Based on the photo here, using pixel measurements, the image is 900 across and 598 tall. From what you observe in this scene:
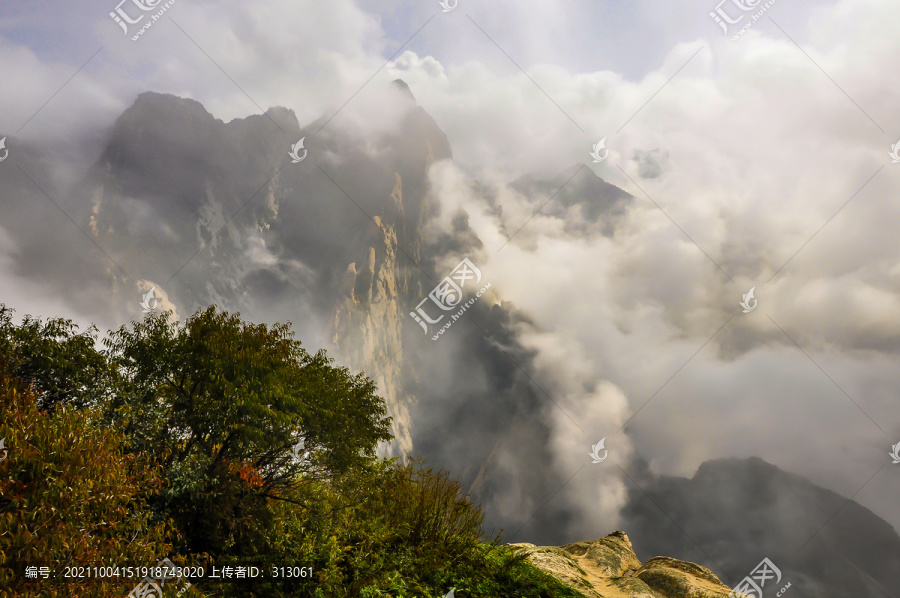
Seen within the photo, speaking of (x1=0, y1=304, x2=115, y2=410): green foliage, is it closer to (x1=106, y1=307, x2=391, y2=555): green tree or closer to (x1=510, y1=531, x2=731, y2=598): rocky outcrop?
(x1=106, y1=307, x2=391, y2=555): green tree

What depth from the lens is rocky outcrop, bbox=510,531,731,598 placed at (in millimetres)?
10852

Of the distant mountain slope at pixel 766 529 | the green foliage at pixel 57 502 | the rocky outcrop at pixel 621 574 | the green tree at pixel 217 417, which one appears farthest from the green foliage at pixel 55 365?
the distant mountain slope at pixel 766 529

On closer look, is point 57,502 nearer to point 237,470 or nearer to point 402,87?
point 237,470

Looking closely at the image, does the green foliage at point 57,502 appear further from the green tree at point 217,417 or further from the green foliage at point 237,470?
the green tree at point 217,417

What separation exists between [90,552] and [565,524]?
16953cm

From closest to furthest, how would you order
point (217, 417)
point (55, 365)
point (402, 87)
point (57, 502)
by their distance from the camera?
1. point (57, 502)
2. point (217, 417)
3. point (55, 365)
4. point (402, 87)

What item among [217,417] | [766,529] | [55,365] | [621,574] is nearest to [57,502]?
[217,417]

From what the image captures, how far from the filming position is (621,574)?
1486cm

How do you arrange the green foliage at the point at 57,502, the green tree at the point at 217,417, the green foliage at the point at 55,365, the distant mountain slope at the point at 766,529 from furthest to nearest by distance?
1. the distant mountain slope at the point at 766,529
2. the green foliage at the point at 55,365
3. the green tree at the point at 217,417
4. the green foliage at the point at 57,502

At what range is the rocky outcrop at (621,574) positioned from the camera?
427 inches

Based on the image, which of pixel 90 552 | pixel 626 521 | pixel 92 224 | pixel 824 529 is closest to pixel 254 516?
pixel 90 552

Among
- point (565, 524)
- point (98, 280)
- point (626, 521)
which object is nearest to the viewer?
point (98, 280)

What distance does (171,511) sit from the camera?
27.0ft

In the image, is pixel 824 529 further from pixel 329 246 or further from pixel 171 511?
pixel 171 511
